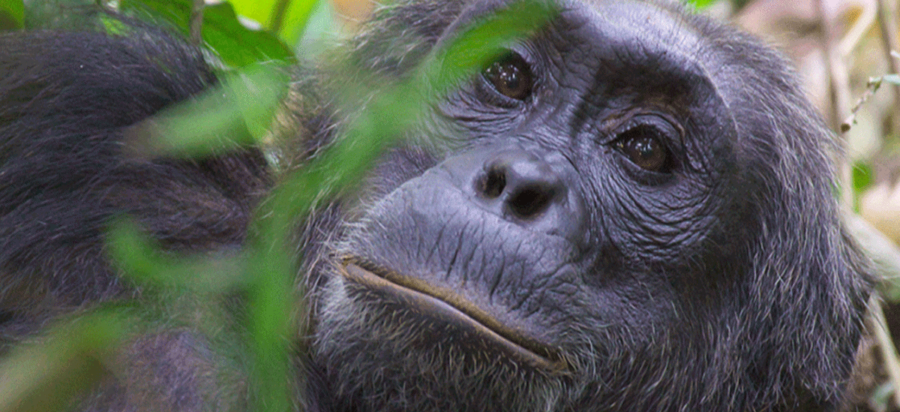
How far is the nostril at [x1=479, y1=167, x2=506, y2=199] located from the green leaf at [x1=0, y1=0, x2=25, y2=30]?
1877 mm

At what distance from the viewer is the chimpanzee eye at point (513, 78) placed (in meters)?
3.56

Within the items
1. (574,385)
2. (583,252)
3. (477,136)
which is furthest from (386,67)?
(574,385)

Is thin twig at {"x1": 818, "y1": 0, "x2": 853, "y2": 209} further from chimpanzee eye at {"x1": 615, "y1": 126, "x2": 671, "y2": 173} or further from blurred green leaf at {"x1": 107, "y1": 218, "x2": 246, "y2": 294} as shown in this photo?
blurred green leaf at {"x1": 107, "y1": 218, "x2": 246, "y2": 294}

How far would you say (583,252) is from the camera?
10.5ft

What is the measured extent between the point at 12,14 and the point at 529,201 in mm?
2198

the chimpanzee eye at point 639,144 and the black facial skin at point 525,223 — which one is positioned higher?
the chimpanzee eye at point 639,144

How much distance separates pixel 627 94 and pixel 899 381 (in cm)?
261

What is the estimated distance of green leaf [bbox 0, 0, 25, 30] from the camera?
3.66 meters

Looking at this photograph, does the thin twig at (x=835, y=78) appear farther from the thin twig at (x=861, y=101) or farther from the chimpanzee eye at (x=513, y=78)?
the chimpanzee eye at (x=513, y=78)

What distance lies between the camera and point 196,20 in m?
3.69

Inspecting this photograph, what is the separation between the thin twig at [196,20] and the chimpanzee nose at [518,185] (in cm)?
130

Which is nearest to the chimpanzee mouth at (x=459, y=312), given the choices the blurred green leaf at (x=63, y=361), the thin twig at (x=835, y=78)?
the blurred green leaf at (x=63, y=361)

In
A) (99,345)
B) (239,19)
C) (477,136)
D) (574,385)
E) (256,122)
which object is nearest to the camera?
(99,345)

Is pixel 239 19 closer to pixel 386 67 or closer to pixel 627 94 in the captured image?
pixel 386 67
